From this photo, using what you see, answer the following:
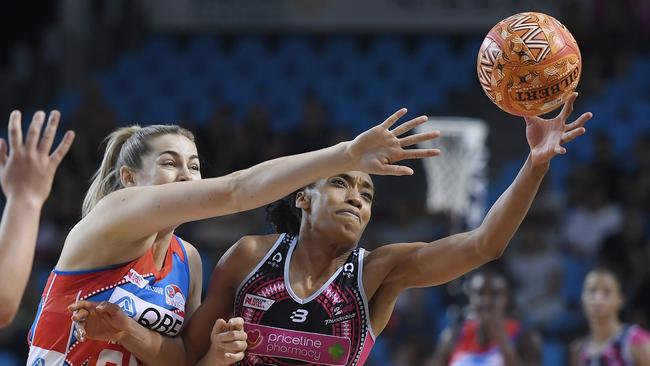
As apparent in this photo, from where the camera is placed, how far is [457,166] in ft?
38.0

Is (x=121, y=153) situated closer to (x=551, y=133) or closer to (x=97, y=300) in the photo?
(x=97, y=300)

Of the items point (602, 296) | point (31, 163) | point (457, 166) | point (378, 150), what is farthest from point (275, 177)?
point (457, 166)

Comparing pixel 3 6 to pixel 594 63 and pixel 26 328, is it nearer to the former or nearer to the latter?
pixel 26 328

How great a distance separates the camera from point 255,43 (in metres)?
11.9

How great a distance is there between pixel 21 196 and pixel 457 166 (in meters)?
9.04

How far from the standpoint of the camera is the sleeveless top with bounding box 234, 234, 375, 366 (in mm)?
3514

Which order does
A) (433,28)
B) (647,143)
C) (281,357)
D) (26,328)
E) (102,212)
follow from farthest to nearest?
(433,28) < (647,143) < (26,328) < (281,357) < (102,212)

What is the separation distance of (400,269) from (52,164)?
134 centimetres

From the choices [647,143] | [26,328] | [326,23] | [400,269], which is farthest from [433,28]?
[400,269]

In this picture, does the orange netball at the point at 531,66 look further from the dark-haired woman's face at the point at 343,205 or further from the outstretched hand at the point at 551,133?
the dark-haired woman's face at the point at 343,205

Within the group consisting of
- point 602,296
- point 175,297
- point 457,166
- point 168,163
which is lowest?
point 457,166

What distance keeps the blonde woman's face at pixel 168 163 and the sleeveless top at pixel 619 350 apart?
10.4ft

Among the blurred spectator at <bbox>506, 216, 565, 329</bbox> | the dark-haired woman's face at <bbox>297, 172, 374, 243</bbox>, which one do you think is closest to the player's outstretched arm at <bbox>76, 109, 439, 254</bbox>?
the dark-haired woman's face at <bbox>297, 172, 374, 243</bbox>

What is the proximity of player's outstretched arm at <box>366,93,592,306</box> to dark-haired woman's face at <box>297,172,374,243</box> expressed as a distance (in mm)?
224
